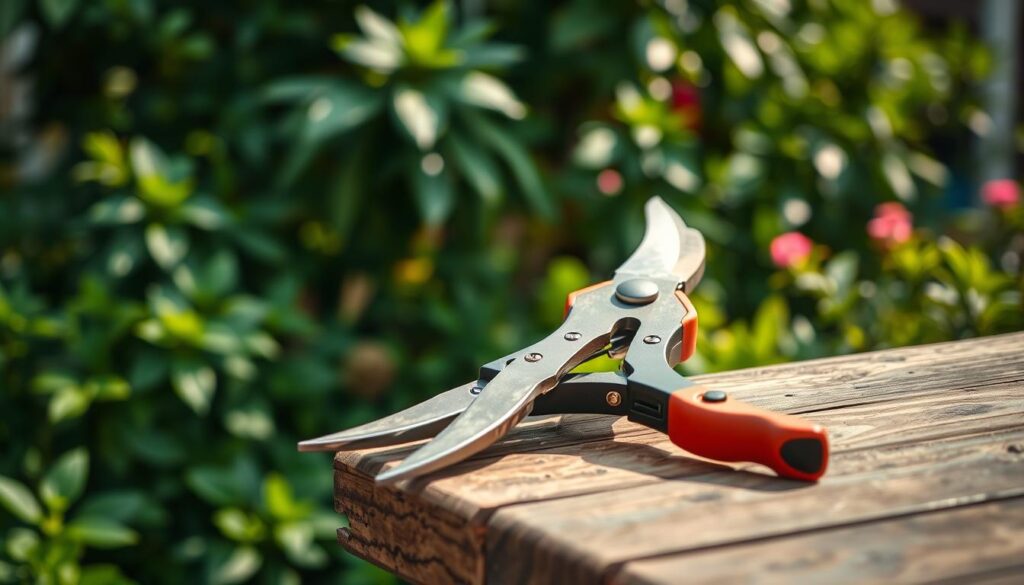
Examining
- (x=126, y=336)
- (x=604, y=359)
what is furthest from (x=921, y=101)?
(x=126, y=336)

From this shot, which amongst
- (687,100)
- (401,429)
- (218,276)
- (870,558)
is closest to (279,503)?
(218,276)

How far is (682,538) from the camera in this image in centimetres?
74

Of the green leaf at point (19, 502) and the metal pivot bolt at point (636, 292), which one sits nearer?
the metal pivot bolt at point (636, 292)

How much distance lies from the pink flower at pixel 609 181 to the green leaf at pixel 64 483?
146 cm

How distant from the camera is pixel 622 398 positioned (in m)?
0.99

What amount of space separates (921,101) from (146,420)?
2532 millimetres

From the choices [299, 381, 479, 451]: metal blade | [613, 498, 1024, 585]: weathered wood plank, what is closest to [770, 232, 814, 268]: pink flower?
[299, 381, 479, 451]: metal blade

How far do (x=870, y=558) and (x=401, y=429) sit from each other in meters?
0.40

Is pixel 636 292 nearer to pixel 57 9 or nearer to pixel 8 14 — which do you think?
pixel 57 9

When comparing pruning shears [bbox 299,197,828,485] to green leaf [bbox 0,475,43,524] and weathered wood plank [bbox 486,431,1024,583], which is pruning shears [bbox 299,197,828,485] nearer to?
weathered wood plank [bbox 486,431,1024,583]

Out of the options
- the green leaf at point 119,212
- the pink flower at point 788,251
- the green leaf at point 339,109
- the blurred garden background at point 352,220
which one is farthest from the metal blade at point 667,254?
the green leaf at point 119,212

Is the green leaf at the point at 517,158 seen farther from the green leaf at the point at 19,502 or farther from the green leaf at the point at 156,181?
the green leaf at the point at 19,502

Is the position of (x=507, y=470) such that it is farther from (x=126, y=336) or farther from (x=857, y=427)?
(x=126, y=336)

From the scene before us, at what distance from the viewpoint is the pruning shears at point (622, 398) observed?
2.82 feet
